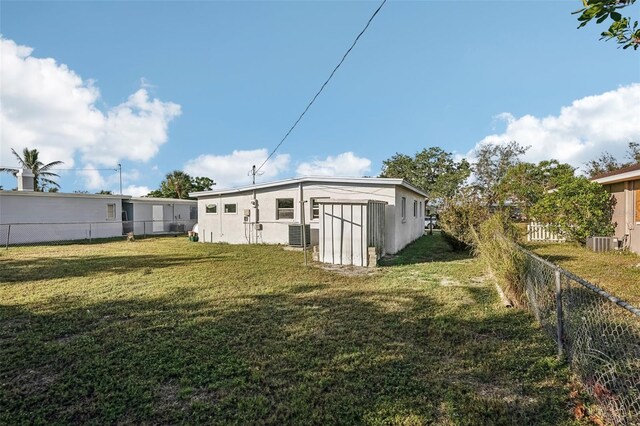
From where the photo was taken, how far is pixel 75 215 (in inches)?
730

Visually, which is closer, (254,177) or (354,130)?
(354,130)

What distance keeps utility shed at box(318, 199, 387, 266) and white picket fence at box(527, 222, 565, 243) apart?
8948 mm

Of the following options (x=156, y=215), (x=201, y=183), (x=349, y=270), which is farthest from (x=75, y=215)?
(x=201, y=183)

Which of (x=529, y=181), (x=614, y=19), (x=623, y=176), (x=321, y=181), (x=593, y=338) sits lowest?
(x=593, y=338)

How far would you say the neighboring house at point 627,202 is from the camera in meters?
10.5

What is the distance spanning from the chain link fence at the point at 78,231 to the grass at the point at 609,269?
60.9 feet

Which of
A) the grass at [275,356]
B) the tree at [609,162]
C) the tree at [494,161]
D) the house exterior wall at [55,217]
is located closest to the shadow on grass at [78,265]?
the grass at [275,356]

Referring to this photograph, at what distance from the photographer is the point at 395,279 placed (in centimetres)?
711

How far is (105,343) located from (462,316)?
14.7 feet

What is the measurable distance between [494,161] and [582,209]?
1979cm

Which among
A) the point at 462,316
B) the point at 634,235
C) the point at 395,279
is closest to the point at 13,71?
the point at 395,279

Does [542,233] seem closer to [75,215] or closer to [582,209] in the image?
[582,209]

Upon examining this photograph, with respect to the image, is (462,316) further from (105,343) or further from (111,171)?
(111,171)

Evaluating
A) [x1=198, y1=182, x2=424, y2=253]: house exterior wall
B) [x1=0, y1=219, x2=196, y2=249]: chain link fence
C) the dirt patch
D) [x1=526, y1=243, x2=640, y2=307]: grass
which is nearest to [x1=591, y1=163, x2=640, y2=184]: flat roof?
[x1=526, y1=243, x2=640, y2=307]: grass
